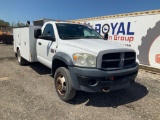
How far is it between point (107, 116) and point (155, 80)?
375 cm

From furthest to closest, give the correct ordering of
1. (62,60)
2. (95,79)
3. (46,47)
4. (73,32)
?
(46,47)
(73,32)
(62,60)
(95,79)

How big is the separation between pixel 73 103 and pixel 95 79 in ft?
3.46

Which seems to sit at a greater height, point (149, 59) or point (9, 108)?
point (149, 59)

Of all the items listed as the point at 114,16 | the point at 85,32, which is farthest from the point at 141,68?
the point at 85,32

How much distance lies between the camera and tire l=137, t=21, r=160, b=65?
25.4ft

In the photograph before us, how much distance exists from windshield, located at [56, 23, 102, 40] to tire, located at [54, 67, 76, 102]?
109cm

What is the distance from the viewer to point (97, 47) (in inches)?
153

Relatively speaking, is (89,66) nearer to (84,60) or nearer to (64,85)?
(84,60)

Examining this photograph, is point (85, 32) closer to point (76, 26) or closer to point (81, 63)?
point (76, 26)

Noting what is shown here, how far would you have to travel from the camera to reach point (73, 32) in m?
5.24

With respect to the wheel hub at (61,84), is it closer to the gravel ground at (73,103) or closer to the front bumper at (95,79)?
the gravel ground at (73,103)

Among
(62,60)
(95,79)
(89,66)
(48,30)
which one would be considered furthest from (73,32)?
(95,79)

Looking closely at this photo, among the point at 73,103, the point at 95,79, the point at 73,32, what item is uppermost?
the point at 73,32

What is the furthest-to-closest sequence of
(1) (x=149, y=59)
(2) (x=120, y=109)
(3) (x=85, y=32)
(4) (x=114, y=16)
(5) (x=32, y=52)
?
(4) (x=114, y=16), (1) (x=149, y=59), (5) (x=32, y=52), (3) (x=85, y=32), (2) (x=120, y=109)
